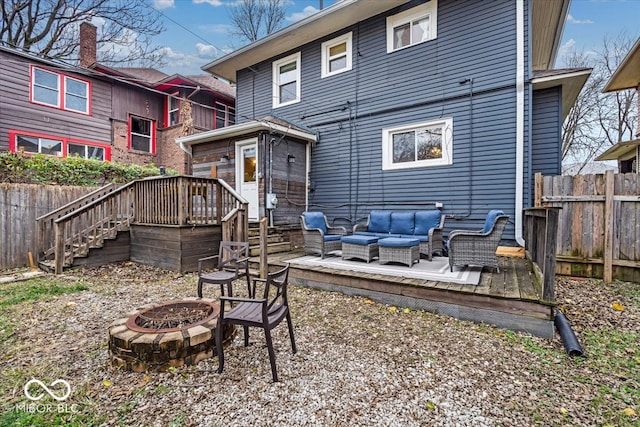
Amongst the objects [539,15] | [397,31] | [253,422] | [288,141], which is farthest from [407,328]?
[539,15]

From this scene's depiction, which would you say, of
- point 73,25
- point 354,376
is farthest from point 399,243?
point 73,25

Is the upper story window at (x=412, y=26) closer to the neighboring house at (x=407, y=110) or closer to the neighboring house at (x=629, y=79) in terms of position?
the neighboring house at (x=407, y=110)

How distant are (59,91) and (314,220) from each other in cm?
1227

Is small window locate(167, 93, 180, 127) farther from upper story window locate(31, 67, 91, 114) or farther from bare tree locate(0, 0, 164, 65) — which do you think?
bare tree locate(0, 0, 164, 65)

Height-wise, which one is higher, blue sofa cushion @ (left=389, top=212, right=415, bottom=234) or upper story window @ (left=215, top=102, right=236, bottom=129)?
upper story window @ (left=215, top=102, right=236, bottom=129)

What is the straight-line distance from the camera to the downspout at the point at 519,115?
19.5ft

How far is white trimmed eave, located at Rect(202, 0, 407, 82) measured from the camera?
7410 millimetres

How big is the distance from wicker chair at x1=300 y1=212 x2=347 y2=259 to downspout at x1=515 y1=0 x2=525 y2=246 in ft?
11.7

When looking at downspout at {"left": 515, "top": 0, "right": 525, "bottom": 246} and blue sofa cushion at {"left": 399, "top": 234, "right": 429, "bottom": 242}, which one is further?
downspout at {"left": 515, "top": 0, "right": 525, "bottom": 246}

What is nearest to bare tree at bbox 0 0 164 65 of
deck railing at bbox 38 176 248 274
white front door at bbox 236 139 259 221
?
white front door at bbox 236 139 259 221

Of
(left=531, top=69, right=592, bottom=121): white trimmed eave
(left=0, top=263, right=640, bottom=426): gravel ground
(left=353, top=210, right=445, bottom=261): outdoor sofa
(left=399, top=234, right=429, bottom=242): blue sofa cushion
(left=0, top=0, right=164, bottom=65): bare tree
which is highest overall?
(left=0, top=0, right=164, bottom=65): bare tree

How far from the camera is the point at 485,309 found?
136 inches

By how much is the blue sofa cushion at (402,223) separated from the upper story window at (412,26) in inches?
171

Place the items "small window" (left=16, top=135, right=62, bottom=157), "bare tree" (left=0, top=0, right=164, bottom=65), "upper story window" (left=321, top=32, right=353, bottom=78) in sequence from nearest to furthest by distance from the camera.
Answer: "upper story window" (left=321, top=32, right=353, bottom=78), "small window" (left=16, top=135, right=62, bottom=157), "bare tree" (left=0, top=0, right=164, bottom=65)
